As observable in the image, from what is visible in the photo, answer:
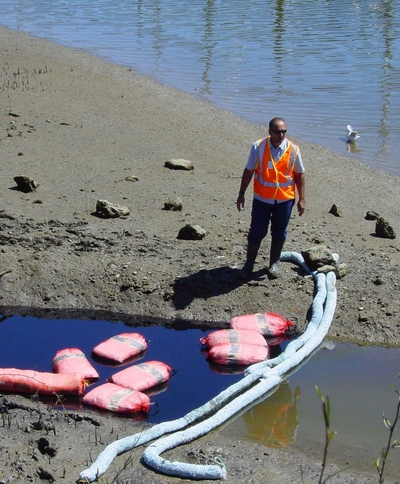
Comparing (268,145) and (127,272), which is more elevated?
(268,145)

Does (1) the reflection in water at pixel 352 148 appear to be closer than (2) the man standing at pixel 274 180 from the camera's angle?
No

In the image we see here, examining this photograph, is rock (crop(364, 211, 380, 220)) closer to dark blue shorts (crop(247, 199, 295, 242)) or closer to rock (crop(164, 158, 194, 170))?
dark blue shorts (crop(247, 199, 295, 242))

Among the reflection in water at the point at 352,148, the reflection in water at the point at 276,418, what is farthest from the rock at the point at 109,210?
the reflection in water at the point at 352,148

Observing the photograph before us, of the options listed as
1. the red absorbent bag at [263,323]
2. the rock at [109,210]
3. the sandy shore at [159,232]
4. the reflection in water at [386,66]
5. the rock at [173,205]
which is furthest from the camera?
the reflection in water at [386,66]

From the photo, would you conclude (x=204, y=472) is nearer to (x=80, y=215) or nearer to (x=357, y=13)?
(x=80, y=215)

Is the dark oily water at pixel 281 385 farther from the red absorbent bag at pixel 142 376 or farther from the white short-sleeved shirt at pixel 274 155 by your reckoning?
the white short-sleeved shirt at pixel 274 155

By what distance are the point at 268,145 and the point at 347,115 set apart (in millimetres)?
8879

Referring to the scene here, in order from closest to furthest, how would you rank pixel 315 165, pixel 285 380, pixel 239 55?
pixel 285 380
pixel 315 165
pixel 239 55

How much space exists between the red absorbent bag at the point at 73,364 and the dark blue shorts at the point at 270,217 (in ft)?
7.42

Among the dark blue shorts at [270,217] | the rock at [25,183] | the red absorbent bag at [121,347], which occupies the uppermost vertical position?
the dark blue shorts at [270,217]

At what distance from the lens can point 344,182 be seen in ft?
40.1

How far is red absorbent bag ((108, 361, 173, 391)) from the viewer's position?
6.80m

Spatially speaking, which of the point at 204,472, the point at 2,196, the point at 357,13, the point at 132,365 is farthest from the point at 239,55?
the point at 204,472

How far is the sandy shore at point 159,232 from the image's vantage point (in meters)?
8.24
